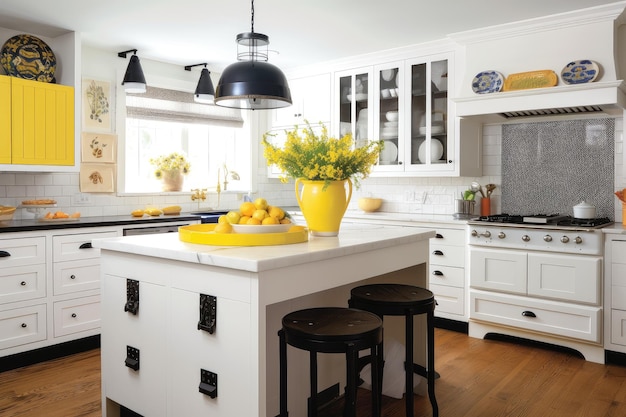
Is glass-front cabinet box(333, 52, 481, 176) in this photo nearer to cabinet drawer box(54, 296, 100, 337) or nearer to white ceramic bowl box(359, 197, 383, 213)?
white ceramic bowl box(359, 197, 383, 213)

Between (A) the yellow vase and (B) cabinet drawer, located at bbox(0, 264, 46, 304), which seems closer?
(A) the yellow vase

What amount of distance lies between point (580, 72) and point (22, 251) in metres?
4.35

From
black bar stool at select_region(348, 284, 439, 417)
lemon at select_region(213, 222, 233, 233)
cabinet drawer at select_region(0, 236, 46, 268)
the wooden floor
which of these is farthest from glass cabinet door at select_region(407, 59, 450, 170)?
cabinet drawer at select_region(0, 236, 46, 268)

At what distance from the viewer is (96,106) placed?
16.5 ft

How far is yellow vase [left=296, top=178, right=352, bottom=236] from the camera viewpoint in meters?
2.94

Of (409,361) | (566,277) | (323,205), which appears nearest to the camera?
(409,361)

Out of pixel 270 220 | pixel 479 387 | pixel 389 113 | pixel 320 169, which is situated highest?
pixel 389 113

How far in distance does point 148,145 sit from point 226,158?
3.31ft

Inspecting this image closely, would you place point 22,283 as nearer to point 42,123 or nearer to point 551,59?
point 42,123

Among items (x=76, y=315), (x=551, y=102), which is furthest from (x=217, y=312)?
(x=551, y=102)

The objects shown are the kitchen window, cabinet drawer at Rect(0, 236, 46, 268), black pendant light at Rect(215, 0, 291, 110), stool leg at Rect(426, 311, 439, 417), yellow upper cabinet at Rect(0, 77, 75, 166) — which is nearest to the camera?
stool leg at Rect(426, 311, 439, 417)

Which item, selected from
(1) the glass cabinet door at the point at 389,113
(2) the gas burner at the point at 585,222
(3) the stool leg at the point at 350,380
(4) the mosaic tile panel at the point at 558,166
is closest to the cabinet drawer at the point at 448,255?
(4) the mosaic tile panel at the point at 558,166

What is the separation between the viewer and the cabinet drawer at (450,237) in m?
4.58

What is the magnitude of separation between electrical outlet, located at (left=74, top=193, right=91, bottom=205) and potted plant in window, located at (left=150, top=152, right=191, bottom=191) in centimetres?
81
